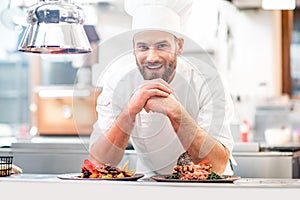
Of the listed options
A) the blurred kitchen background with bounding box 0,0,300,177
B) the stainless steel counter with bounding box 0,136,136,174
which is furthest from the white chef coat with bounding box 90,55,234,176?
the blurred kitchen background with bounding box 0,0,300,177

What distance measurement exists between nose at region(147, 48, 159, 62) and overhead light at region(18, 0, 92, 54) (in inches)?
7.7

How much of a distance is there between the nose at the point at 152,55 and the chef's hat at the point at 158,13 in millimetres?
88

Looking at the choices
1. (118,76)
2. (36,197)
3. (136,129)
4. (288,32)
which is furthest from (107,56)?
(288,32)

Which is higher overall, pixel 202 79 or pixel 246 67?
pixel 246 67

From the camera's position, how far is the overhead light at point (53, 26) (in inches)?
69.6

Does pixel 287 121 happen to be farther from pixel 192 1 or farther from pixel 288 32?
pixel 192 1

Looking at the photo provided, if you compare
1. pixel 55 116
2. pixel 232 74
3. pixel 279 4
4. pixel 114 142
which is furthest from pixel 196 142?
pixel 55 116

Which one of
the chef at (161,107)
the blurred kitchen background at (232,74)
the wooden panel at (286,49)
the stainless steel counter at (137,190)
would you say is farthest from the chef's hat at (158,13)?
the wooden panel at (286,49)

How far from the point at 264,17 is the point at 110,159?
3.92 meters

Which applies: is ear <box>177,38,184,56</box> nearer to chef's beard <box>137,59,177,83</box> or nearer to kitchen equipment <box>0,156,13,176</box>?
chef's beard <box>137,59,177,83</box>

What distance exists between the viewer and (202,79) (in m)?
1.92

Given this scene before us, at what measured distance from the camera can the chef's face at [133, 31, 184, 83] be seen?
1.79m

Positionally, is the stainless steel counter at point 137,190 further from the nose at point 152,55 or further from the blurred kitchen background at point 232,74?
the blurred kitchen background at point 232,74

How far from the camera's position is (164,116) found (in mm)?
1765
